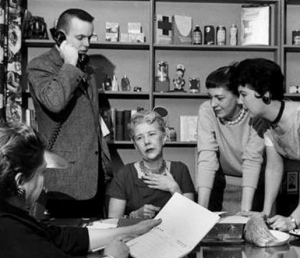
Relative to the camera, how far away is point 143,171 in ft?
8.57

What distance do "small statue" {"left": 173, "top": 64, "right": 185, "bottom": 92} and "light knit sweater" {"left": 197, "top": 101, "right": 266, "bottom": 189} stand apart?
1.54 meters

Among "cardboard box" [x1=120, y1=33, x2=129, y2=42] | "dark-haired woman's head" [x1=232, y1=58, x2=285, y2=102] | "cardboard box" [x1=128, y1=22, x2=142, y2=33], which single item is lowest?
"dark-haired woman's head" [x1=232, y1=58, x2=285, y2=102]

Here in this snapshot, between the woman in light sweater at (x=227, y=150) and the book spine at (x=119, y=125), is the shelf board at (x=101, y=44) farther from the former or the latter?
the woman in light sweater at (x=227, y=150)

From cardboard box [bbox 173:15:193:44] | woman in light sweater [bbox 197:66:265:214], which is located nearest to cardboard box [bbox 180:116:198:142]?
cardboard box [bbox 173:15:193:44]

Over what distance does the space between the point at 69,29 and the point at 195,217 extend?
148 centimetres

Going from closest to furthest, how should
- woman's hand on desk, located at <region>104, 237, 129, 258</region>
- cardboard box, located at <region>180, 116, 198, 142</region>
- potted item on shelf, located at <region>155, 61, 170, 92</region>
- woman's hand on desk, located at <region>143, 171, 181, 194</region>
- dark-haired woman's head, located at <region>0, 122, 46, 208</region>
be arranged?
dark-haired woman's head, located at <region>0, 122, 46, 208</region>, woman's hand on desk, located at <region>104, 237, 129, 258</region>, woman's hand on desk, located at <region>143, 171, 181, 194</region>, potted item on shelf, located at <region>155, 61, 170, 92</region>, cardboard box, located at <region>180, 116, 198, 142</region>

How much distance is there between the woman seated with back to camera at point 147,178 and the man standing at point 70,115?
264 mm

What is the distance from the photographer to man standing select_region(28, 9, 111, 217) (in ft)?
8.95

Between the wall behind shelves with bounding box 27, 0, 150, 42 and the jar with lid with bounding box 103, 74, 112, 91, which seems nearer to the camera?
the jar with lid with bounding box 103, 74, 112, 91

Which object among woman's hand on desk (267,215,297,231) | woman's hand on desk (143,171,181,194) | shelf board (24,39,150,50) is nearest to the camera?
woman's hand on desk (267,215,297,231)

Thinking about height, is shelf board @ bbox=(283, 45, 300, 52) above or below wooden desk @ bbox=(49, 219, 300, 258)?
above

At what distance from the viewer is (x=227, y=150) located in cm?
285

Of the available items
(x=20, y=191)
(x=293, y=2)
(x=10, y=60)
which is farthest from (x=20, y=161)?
(x=293, y=2)

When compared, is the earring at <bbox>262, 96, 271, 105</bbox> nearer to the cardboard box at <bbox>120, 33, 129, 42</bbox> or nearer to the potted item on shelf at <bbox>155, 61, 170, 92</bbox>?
the potted item on shelf at <bbox>155, 61, 170, 92</bbox>
